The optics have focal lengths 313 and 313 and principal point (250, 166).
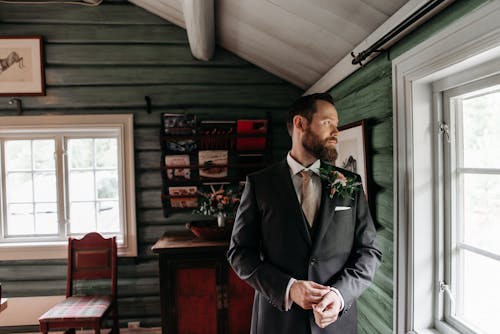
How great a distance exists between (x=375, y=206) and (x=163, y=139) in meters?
1.97

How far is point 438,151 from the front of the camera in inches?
54.1

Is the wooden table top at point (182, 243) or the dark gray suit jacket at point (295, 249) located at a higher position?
the dark gray suit jacket at point (295, 249)

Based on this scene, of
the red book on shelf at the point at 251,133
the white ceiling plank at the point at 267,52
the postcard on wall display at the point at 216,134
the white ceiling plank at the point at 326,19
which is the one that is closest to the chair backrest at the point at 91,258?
the postcard on wall display at the point at 216,134

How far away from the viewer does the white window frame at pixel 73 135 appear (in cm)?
291

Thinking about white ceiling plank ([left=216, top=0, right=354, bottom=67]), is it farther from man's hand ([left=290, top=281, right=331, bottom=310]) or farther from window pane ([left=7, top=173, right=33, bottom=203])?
window pane ([left=7, top=173, right=33, bottom=203])

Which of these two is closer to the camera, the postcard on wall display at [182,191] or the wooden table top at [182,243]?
the wooden table top at [182,243]

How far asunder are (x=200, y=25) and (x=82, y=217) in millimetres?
2180

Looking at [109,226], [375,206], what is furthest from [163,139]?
[375,206]

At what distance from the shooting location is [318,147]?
120cm

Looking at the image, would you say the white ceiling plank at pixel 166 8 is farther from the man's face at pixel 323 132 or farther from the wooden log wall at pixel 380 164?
the man's face at pixel 323 132

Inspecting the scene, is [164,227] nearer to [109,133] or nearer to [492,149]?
[109,133]

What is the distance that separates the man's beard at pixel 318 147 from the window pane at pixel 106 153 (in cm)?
245

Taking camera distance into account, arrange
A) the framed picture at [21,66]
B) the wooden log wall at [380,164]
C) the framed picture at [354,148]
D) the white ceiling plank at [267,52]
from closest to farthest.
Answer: the wooden log wall at [380,164]
the framed picture at [354,148]
the white ceiling plank at [267,52]
the framed picture at [21,66]

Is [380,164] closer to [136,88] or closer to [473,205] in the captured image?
[473,205]
